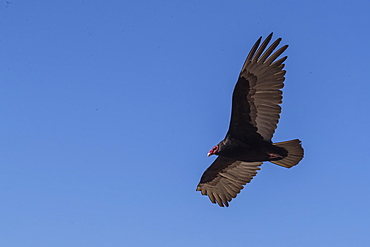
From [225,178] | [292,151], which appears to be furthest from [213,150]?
[225,178]

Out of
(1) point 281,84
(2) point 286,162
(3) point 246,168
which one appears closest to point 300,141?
(2) point 286,162

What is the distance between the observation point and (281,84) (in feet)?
32.2

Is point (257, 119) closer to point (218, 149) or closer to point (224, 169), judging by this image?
point (218, 149)

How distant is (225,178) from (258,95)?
114 inches

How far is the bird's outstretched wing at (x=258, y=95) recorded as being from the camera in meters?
9.72

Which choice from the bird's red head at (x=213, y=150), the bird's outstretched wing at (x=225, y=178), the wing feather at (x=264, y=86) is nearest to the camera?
the wing feather at (x=264, y=86)

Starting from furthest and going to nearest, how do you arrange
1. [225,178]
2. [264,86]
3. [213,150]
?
[225,178] → [213,150] → [264,86]

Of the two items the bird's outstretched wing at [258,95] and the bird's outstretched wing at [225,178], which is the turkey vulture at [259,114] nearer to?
the bird's outstretched wing at [258,95]

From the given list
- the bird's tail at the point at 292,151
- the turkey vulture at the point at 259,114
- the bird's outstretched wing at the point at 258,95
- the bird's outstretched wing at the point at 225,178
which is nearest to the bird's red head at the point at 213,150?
the turkey vulture at the point at 259,114

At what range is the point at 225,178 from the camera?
12.4 m

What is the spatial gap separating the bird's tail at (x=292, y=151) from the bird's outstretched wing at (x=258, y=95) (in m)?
0.31

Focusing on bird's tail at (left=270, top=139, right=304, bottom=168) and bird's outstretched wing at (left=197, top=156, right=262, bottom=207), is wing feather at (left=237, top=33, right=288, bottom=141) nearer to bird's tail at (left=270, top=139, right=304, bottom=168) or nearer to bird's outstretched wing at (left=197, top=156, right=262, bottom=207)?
bird's tail at (left=270, top=139, right=304, bottom=168)

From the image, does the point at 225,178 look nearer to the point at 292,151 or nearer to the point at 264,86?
the point at 292,151

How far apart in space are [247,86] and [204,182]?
326 cm
